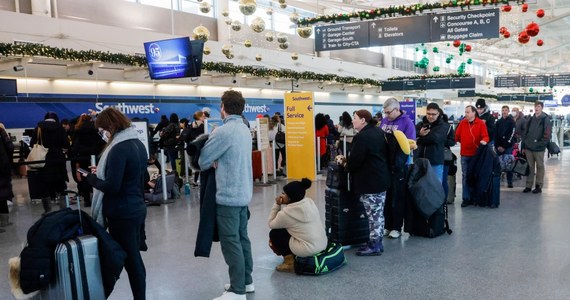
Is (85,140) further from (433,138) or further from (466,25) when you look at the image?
(466,25)

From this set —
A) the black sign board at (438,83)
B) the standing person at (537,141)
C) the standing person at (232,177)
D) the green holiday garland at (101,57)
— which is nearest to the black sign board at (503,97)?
the black sign board at (438,83)

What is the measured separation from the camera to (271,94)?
801 inches

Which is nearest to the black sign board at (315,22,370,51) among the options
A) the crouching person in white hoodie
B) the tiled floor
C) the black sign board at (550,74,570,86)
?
the tiled floor

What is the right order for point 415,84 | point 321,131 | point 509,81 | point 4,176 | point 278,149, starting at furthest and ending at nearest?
1. point 509,81
2. point 415,84
3. point 321,131
4. point 278,149
5. point 4,176

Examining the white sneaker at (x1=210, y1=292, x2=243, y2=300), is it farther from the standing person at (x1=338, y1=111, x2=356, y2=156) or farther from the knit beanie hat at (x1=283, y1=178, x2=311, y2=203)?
the standing person at (x1=338, y1=111, x2=356, y2=156)

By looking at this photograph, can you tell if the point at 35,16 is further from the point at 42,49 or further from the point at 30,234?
the point at 30,234

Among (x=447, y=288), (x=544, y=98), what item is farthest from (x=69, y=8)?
(x=544, y=98)

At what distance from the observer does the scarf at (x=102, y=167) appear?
9.64 feet

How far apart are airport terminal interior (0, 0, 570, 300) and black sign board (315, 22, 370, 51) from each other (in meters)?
0.03

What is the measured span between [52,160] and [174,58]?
3.32m

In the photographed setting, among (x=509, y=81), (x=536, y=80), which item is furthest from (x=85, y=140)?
(x=536, y=80)

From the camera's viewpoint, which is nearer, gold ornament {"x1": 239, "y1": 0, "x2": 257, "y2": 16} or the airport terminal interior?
the airport terminal interior

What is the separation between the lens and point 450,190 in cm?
723

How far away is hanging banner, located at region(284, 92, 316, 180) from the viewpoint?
9.77 metres
